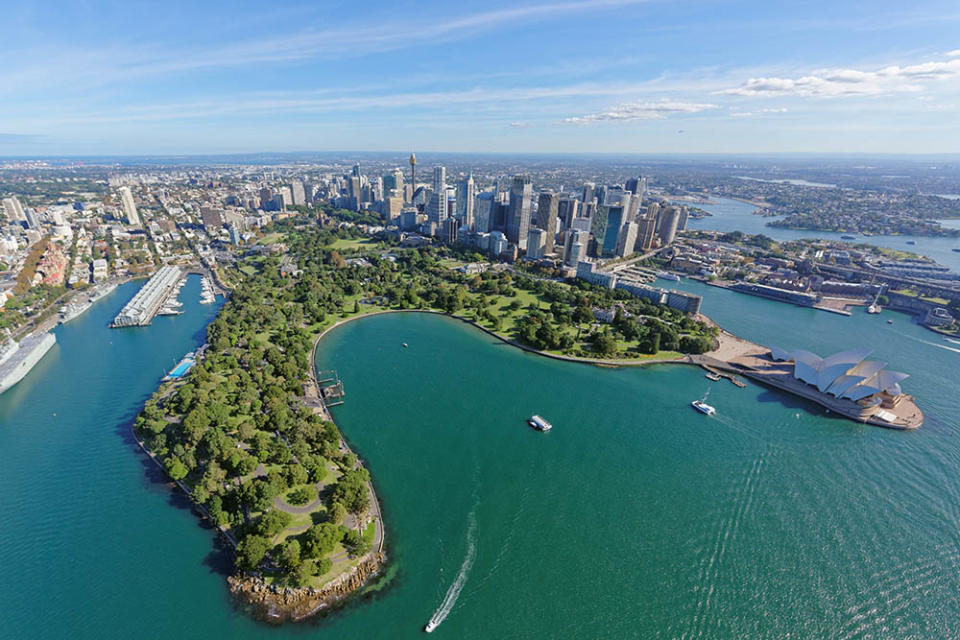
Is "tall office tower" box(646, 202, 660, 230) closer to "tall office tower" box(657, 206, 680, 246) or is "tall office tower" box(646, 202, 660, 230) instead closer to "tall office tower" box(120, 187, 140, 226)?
"tall office tower" box(657, 206, 680, 246)

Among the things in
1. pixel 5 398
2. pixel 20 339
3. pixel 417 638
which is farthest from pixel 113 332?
pixel 417 638

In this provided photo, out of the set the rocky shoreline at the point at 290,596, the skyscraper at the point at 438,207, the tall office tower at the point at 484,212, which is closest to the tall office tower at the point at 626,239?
the tall office tower at the point at 484,212

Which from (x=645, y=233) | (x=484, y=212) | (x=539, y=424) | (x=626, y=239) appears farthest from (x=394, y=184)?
(x=539, y=424)

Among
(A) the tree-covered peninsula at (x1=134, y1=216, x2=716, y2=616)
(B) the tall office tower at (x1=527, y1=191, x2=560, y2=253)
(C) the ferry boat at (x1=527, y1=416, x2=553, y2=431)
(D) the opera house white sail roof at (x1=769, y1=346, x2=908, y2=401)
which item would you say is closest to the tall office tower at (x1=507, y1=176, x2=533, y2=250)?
(B) the tall office tower at (x1=527, y1=191, x2=560, y2=253)

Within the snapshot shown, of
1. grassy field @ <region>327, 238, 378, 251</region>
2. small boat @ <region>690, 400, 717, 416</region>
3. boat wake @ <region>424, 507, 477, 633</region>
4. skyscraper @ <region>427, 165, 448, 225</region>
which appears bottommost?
boat wake @ <region>424, 507, 477, 633</region>

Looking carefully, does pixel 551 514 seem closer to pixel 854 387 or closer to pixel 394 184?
pixel 854 387

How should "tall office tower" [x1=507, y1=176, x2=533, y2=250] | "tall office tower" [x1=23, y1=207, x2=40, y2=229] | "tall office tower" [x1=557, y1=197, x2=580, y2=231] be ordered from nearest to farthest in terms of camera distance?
"tall office tower" [x1=507, y1=176, x2=533, y2=250] < "tall office tower" [x1=23, y1=207, x2=40, y2=229] < "tall office tower" [x1=557, y1=197, x2=580, y2=231]

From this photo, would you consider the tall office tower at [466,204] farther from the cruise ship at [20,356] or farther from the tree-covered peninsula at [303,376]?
the cruise ship at [20,356]
